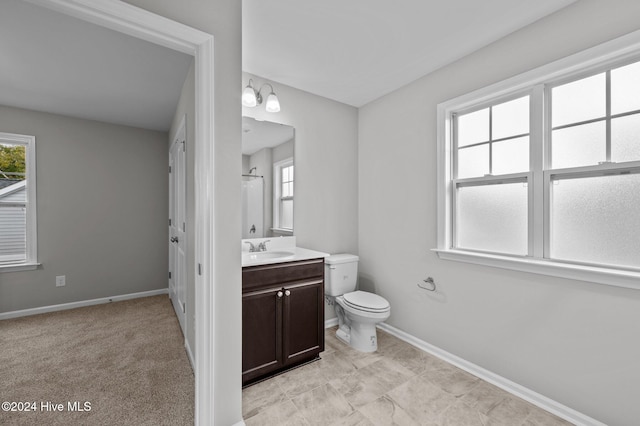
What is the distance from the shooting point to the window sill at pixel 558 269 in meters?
1.41

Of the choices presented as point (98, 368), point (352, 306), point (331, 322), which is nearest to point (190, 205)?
point (98, 368)

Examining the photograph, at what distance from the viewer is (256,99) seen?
2387 millimetres

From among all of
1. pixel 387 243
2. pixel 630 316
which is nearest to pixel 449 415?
pixel 630 316

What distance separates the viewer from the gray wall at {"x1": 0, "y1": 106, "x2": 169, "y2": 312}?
3.12m

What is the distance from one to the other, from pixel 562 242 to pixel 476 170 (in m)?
0.76

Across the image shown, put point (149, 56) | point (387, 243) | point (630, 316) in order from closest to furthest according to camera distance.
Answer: point (630, 316)
point (149, 56)
point (387, 243)

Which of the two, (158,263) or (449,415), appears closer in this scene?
(449,415)

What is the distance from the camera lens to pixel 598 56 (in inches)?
58.5

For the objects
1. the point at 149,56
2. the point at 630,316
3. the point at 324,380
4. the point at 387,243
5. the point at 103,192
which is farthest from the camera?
the point at 103,192

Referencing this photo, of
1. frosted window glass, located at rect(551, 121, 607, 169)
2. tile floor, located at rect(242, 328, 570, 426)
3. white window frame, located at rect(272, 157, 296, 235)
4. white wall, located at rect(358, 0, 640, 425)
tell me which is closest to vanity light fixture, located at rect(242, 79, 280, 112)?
white window frame, located at rect(272, 157, 296, 235)

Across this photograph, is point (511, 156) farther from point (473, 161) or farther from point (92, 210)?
point (92, 210)

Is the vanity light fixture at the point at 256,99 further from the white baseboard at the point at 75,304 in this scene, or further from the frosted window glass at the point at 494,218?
the white baseboard at the point at 75,304

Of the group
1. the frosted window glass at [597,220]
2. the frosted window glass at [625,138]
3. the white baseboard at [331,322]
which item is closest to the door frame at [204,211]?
the white baseboard at [331,322]

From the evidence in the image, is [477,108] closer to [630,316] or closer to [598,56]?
[598,56]
